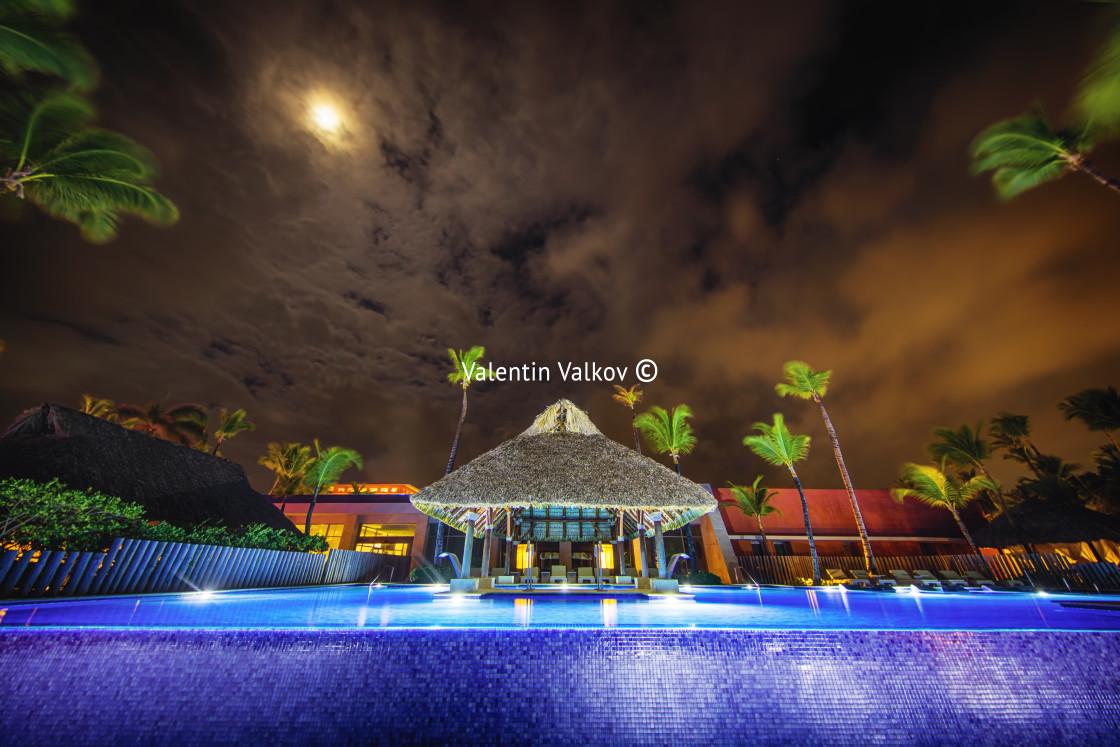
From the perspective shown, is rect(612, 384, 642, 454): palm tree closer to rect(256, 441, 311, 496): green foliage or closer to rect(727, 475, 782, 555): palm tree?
rect(727, 475, 782, 555): palm tree

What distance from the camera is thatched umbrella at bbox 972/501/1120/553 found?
1689 cm

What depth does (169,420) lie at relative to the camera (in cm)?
2905

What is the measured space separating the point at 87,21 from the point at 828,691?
1647cm

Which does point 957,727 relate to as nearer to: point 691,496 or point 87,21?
point 691,496

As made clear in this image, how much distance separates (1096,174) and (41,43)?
83.9 feet

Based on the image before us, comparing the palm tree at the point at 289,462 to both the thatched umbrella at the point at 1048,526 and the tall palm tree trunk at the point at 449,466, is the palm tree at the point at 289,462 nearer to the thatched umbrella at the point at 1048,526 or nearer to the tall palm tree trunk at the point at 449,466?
the tall palm tree trunk at the point at 449,466

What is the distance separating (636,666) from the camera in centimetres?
362

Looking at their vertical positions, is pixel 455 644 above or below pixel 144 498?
below

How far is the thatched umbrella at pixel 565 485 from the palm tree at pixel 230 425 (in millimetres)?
30672

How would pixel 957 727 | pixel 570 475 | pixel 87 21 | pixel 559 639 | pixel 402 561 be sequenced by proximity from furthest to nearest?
pixel 402 561
pixel 570 475
pixel 87 21
pixel 559 639
pixel 957 727

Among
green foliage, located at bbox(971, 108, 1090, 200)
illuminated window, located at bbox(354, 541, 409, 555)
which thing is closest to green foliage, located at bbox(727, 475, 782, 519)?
green foliage, located at bbox(971, 108, 1090, 200)

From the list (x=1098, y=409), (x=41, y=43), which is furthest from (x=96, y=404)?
(x=1098, y=409)

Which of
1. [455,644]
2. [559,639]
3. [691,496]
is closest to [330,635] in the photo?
[455,644]

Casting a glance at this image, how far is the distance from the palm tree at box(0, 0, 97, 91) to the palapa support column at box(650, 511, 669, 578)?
16960 millimetres
